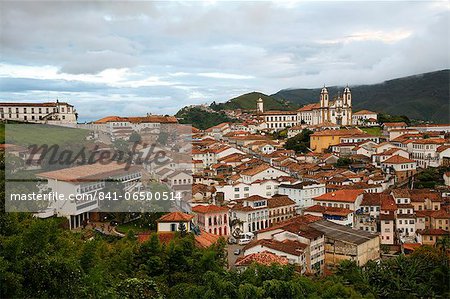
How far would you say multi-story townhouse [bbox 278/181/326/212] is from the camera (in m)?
20.7

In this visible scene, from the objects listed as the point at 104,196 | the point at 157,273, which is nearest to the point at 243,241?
the point at 104,196

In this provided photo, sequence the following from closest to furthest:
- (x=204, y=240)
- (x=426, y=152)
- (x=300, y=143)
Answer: (x=204, y=240), (x=426, y=152), (x=300, y=143)

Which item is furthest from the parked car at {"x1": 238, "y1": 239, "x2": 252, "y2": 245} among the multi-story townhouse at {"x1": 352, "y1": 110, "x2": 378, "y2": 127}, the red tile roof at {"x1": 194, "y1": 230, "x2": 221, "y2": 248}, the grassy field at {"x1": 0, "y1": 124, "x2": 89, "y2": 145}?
the multi-story townhouse at {"x1": 352, "y1": 110, "x2": 378, "y2": 127}

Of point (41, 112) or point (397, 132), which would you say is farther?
point (397, 132)

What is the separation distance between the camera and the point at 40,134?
2675cm

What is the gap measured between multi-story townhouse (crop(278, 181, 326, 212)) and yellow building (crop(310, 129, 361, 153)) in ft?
41.1

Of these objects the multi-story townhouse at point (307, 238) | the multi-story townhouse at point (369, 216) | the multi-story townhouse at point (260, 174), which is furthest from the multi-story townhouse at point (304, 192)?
the multi-story townhouse at point (307, 238)

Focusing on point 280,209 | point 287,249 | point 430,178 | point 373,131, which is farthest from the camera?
point 373,131

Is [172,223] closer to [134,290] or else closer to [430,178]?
[134,290]

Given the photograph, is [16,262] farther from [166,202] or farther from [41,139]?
[41,139]

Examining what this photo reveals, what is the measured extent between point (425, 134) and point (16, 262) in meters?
30.5

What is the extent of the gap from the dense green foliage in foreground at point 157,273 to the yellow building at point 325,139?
776 inches

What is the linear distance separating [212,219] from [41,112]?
62.3 ft

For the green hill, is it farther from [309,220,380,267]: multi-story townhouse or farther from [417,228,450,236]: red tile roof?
[309,220,380,267]: multi-story townhouse
